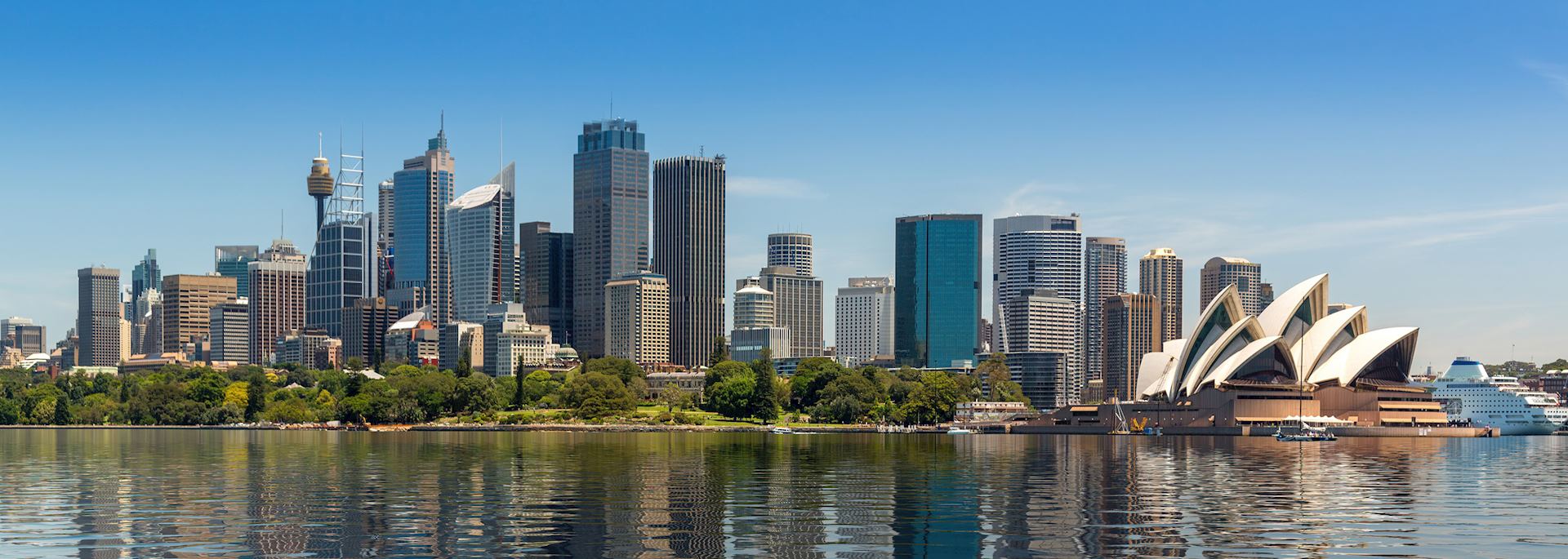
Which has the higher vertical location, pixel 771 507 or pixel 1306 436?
pixel 771 507

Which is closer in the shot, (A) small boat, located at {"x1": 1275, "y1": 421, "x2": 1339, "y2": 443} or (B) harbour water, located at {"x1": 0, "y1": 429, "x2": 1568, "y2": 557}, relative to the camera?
(B) harbour water, located at {"x1": 0, "y1": 429, "x2": 1568, "y2": 557}

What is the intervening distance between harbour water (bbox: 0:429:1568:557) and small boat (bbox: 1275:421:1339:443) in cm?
6316

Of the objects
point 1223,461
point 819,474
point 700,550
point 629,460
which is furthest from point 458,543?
point 1223,461

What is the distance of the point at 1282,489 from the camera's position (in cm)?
7469

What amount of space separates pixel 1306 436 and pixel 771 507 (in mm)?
127369

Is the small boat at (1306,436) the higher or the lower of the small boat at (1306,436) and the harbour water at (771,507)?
the lower

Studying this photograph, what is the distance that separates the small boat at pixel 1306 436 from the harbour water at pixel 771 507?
63.2 metres

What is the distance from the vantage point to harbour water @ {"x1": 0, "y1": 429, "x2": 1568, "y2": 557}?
48.6 meters

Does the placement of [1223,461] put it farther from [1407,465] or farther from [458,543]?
[458,543]

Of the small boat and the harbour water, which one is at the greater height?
the harbour water

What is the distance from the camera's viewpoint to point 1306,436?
177625 millimetres

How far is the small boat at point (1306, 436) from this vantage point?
174875mm

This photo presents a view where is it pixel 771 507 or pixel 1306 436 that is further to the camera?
pixel 1306 436

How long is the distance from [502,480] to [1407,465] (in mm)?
54862
